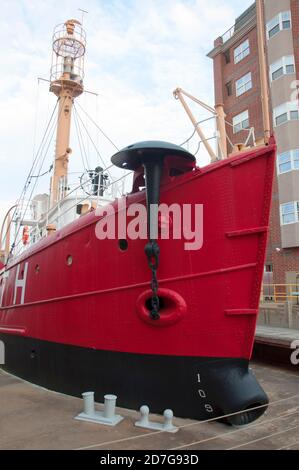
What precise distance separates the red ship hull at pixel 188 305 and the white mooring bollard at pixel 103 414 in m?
0.45

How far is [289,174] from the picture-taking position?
738 inches

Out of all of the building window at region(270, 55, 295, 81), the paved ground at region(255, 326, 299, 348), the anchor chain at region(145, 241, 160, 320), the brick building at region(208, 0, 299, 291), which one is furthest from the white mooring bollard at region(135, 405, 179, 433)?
the building window at region(270, 55, 295, 81)

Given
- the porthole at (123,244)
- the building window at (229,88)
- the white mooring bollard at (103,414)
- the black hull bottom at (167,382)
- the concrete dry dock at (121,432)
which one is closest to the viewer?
the concrete dry dock at (121,432)

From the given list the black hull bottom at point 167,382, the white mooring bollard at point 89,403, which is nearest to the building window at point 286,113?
the black hull bottom at point 167,382

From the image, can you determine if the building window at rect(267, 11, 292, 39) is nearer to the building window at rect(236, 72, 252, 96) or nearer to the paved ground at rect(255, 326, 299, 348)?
the building window at rect(236, 72, 252, 96)

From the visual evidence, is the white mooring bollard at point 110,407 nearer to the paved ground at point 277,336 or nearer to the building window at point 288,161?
the paved ground at point 277,336

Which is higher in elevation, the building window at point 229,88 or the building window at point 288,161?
the building window at point 229,88

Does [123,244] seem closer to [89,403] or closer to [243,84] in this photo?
[89,403]

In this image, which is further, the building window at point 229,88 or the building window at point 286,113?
the building window at point 229,88

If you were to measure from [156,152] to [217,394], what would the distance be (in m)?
3.23

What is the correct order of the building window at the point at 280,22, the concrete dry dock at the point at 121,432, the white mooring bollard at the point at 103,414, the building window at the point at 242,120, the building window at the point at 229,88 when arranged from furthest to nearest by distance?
the building window at the point at 229,88
the building window at the point at 242,120
the building window at the point at 280,22
the white mooring bollard at the point at 103,414
the concrete dry dock at the point at 121,432

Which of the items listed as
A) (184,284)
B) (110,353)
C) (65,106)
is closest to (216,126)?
(184,284)

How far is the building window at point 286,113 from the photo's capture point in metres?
19.1
